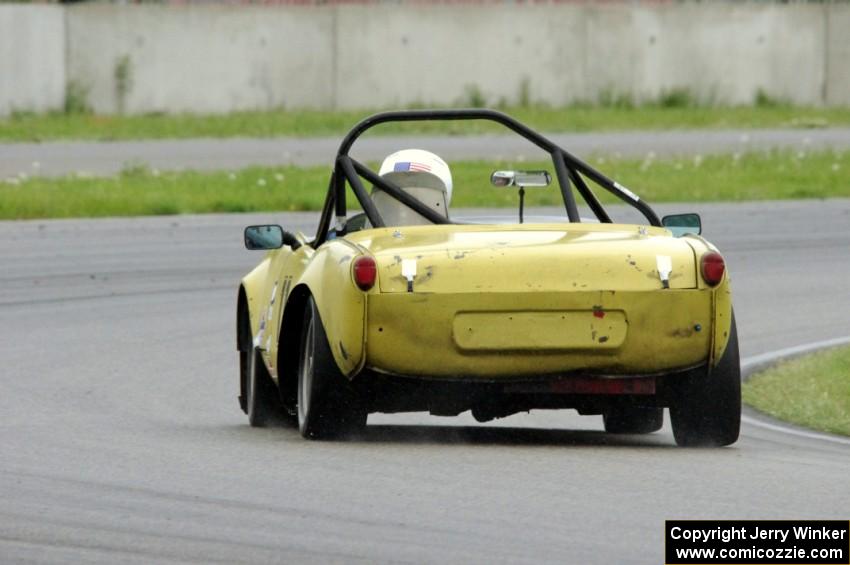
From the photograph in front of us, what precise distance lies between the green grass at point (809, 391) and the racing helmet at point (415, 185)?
1933mm

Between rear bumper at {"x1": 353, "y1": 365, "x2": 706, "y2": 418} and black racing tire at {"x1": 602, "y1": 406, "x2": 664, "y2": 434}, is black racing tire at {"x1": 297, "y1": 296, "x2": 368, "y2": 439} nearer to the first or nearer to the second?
rear bumper at {"x1": 353, "y1": 365, "x2": 706, "y2": 418}

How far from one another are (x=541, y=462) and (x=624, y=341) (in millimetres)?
560

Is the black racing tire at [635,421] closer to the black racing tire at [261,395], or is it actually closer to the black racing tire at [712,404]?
the black racing tire at [712,404]

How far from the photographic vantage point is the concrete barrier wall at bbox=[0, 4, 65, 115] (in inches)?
1351

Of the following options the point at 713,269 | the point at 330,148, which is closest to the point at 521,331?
the point at 713,269

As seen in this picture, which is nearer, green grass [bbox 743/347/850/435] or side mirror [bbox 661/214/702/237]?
side mirror [bbox 661/214/702/237]

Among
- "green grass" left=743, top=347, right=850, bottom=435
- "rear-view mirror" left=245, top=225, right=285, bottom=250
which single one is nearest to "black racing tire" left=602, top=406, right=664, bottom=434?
"green grass" left=743, top=347, right=850, bottom=435

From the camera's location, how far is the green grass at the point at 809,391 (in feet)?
31.1

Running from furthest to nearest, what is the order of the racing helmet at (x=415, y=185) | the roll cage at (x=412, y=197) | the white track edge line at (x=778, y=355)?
1. the white track edge line at (x=778, y=355)
2. the racing helmet at (x=415, y=185)
3. the roll cage at (x=412, y=197)

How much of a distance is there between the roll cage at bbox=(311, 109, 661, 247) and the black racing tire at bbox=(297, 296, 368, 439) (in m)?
0.56

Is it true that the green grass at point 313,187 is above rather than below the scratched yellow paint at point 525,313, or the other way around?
below

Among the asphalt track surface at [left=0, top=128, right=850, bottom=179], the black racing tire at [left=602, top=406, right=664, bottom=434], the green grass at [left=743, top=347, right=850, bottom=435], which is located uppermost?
the black racing tire at [left=602, top=406, right=664, bottom=434]

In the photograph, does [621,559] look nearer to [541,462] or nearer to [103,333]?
[541,462]

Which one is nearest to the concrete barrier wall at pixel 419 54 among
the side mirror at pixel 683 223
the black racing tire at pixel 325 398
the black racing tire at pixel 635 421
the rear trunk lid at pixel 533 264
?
the black racing tire at pixel 635 421
